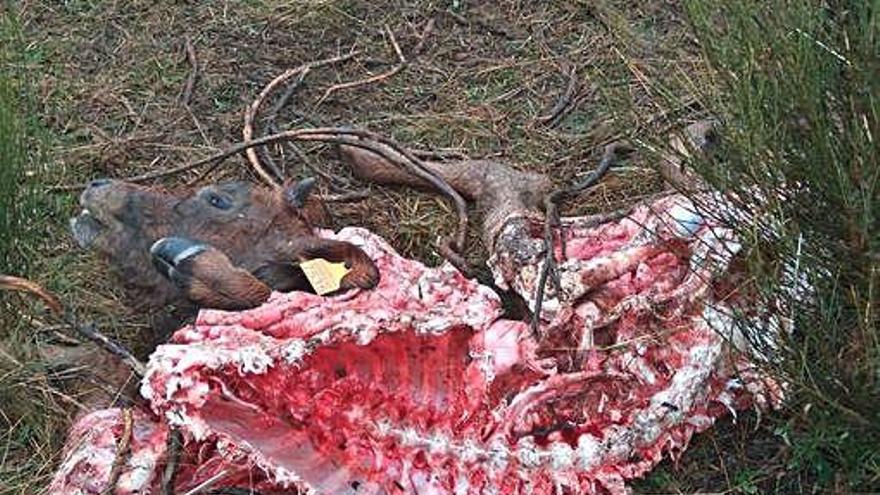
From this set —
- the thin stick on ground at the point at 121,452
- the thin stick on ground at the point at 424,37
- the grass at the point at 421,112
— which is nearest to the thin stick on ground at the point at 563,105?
the grass at the point at 421,112

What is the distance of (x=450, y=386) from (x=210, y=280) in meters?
0.73

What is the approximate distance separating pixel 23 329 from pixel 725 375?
2067 mm

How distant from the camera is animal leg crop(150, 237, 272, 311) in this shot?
3.89 m

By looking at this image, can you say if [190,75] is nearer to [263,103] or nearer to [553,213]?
[263,103]

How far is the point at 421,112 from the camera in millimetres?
5840

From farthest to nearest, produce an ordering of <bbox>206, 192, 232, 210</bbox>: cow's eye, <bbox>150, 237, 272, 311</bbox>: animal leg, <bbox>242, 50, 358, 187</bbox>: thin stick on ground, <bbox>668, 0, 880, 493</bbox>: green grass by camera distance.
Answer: <bbox>242, 50, 358, 187</bbox>: thin stick on ground → <bbox>206, 192, 232, 210</bbox>: cow's eye → <bbox>150, 237, 272, 311</bbox>: animal leg → <bbox>668, 0, 880, 493</bbox>: green grass

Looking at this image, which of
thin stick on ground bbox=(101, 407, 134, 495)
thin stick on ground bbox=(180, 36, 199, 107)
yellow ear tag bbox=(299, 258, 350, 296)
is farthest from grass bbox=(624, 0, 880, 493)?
thin stick on ground bbox=(180, 36, 199, 107)

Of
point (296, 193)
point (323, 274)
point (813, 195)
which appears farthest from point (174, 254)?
point (813, 195)

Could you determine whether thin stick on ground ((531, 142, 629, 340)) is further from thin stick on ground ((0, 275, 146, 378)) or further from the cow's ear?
thin stick on ground ((0, 275, 146, 378))

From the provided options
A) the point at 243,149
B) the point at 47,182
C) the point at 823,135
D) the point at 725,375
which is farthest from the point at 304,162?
the point at 823,135

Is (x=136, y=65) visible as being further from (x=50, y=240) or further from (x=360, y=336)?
(x=360, y=336)

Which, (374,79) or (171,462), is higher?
(374,79)

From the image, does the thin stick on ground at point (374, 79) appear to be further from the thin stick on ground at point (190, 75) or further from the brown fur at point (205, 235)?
the brown fur at point (205, 235)

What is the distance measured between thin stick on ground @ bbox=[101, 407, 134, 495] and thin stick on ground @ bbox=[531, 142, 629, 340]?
45.0 inches
